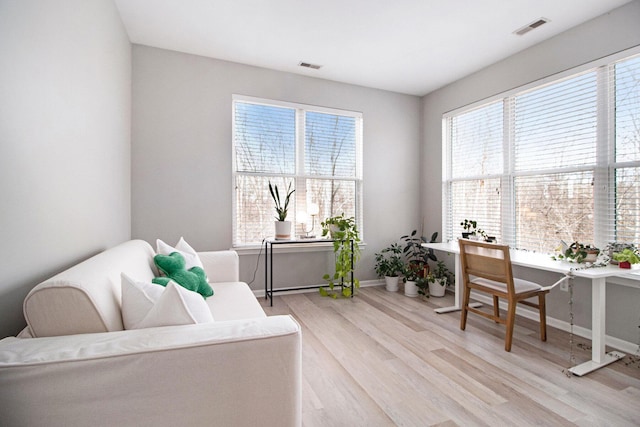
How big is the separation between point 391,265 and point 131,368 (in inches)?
143

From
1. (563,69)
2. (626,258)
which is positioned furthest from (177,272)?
(563,69)

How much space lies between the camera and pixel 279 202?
3.86 metres

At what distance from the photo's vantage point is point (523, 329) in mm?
2861

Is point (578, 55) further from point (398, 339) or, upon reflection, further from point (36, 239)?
point (36, 239)

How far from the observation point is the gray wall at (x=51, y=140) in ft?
3.68

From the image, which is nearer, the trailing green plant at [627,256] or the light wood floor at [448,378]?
the light wood floor at [448,378]

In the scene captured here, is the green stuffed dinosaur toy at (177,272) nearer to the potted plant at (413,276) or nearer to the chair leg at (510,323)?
the chair leg at (510,323)

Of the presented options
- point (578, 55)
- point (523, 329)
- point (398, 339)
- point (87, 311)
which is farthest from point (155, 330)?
point (578, 55)

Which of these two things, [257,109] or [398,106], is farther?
[398,106]

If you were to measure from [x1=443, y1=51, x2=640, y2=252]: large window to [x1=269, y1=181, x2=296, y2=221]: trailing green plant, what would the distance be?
A: 2.21 meters

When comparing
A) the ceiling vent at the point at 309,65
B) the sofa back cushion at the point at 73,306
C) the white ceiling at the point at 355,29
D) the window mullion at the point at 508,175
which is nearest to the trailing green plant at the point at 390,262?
the window mullion at the point at 508,175

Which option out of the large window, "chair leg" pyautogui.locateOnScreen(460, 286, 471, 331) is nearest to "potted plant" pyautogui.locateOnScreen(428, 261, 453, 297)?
the large window

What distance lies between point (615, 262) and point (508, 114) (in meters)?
1.79

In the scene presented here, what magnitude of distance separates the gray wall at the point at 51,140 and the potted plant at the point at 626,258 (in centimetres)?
350
